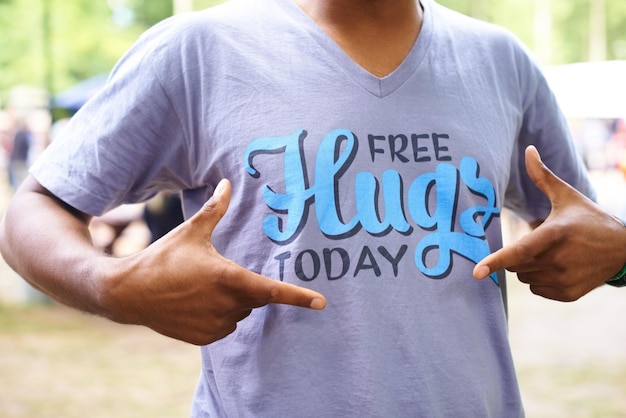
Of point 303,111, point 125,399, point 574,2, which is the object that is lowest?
point 574,2

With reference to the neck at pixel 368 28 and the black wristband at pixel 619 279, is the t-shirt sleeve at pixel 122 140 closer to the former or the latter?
the neck at pixel 368 28

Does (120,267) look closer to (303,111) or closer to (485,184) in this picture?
(303,111)

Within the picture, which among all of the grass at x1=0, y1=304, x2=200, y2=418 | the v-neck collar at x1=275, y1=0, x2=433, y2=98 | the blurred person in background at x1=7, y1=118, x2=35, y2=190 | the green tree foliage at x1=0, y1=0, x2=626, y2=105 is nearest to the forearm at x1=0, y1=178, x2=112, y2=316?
the v-neck collar at x1=275, y1=0, x2=433, y2=98

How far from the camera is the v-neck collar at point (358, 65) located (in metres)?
1.41

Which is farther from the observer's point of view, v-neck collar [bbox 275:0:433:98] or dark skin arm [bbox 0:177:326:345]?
v-neck collar [bbox 275:0:433:98]

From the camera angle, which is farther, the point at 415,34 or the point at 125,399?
the point at 125,399

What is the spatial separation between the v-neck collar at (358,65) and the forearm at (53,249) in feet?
1.70

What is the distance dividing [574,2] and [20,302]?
901 inches

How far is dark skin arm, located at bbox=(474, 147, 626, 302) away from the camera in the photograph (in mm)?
1320

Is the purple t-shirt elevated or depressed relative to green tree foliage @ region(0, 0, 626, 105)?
elevated

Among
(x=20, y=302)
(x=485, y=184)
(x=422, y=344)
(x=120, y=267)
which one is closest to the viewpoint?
(x=120, y=267)

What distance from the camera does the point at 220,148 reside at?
53.6 inches

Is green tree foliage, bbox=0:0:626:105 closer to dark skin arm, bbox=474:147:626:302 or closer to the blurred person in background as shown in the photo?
the blurred person in background

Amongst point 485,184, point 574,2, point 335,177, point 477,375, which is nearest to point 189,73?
point 335,177
